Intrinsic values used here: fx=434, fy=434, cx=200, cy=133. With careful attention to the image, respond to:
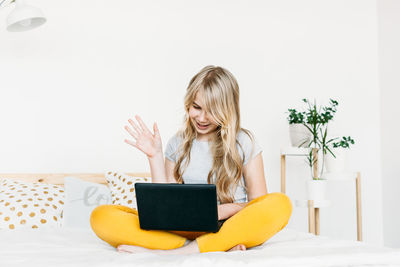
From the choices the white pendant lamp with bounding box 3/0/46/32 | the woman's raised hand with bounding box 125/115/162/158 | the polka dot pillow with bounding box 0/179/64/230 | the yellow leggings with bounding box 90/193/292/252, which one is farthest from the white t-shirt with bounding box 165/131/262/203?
the white pendant lamp with bounding box 3/0/46/32

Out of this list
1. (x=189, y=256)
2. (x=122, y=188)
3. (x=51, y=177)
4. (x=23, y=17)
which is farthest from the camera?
(x=51, y=177)

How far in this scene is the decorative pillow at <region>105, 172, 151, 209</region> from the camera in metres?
2.44

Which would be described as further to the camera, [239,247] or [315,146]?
[315,146]

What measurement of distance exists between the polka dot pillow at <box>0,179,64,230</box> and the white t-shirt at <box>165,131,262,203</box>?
782 millimetres

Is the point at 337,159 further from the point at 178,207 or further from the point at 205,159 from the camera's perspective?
the point at 178,207

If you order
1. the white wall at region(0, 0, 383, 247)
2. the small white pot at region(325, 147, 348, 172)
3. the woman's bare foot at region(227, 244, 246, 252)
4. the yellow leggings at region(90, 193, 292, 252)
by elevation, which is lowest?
the woman's bare foot at region(227, 244, 246, 252)

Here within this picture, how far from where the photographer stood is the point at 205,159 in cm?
204

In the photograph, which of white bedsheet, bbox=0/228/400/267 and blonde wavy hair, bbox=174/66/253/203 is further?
blonde wavy hair, bbox=174/66/253/203

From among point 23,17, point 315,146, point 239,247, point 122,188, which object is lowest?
point 239,247

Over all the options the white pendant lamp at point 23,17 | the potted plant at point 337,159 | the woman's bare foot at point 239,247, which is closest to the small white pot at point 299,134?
the potted plant at point 337,159

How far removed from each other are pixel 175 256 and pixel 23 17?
1586mm

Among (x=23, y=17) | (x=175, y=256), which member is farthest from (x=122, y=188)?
(x=175, y=256)

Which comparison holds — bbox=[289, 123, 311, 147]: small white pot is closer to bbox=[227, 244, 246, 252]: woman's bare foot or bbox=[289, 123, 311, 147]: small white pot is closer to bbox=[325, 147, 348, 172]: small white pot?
bbox=[325, 147, 348, 172]: small white pot

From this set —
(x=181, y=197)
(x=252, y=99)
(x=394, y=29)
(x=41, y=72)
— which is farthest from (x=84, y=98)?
(x=394, y=29)
